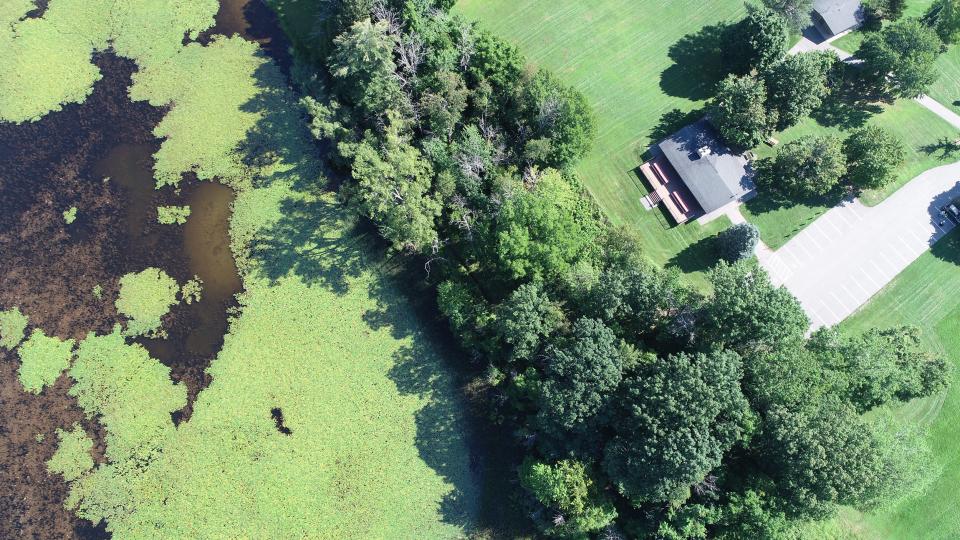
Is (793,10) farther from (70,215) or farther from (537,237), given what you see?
(70,215)

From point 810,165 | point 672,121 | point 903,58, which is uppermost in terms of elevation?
point 672,121

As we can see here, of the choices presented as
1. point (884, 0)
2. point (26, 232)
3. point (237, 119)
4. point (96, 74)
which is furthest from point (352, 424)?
point (884, 0)

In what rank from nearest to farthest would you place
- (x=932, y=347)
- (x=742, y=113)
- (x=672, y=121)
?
(x=932, y=347)
(x=742, y=113)
(x=672, y=121)

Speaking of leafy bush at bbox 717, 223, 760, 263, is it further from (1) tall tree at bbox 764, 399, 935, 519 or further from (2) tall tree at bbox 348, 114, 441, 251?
(2) tall tree at bbox 348, 114, 441, 251

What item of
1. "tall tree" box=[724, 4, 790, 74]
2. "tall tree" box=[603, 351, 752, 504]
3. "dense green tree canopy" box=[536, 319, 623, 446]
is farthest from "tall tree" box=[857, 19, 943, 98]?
"dense green tree canopy" box=[536, 319, 623, 446]

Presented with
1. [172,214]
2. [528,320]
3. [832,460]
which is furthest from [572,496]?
[172,214]

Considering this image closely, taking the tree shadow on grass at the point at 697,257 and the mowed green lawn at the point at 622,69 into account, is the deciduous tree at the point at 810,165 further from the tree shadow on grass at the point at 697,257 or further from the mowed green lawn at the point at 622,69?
the tree shadow on grass at the point at 697,257

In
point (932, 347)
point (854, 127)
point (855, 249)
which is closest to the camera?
point (932, 347)
